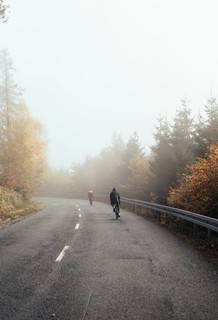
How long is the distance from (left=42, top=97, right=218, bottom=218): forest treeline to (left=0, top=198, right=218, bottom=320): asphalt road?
150 inches

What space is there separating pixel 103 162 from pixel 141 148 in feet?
41.0

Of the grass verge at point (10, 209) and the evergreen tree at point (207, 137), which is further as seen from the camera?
the evergreen tree at point (207, 137)

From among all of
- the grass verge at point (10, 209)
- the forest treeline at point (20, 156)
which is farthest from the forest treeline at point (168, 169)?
the forest treeline at point (20, 156)

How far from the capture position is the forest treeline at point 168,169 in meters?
16.1

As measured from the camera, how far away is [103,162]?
68125 mm

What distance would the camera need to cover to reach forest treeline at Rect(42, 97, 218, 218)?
16.1 m

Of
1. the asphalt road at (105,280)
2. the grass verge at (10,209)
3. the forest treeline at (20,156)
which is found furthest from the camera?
the forest treeline at (20,156)

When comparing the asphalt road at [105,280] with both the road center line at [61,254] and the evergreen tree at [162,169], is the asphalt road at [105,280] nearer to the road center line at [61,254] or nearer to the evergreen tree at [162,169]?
the road center line at [61,254]

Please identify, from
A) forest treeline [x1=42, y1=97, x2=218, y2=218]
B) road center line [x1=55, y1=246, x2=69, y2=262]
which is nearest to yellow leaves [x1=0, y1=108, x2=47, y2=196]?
forest treeline [x1=42, y1=97, x2=218, y2=218]

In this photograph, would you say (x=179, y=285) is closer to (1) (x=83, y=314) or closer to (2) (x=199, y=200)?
(1) (x=83, y=314)

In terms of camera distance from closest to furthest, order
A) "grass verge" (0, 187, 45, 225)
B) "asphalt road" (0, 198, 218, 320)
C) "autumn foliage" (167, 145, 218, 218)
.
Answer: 1. "asphalt road" (0, 198, 218, 320)
2. "autumn foliage" (167, 145, 218, 218)
3. "grass verge" (0, 187, 45, 225)

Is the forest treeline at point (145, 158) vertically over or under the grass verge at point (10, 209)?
over

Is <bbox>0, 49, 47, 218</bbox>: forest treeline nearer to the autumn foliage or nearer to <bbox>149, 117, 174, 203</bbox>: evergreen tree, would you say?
<bbox>149, 117, 174, 203</bbox>: evergreen tree

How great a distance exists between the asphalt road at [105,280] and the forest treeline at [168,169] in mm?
3818
